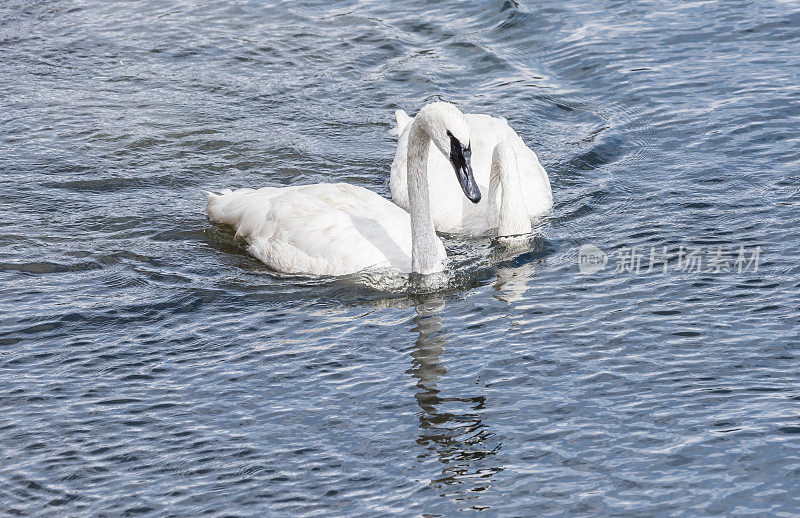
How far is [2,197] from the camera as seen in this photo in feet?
37.7

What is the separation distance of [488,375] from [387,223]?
2.71m

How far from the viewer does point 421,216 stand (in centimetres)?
968

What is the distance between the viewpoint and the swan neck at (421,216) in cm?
970

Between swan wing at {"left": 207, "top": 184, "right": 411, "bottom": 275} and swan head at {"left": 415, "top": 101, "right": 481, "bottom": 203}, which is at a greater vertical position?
swan head at {"left": 415, "top": 101, "right": 481, "bottom": 203}

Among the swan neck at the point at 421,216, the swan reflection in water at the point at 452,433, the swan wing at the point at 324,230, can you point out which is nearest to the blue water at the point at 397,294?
the swan reflection in water at the point at 452,433

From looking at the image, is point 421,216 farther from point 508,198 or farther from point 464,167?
point 508,198

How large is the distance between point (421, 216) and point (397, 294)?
0.72 m

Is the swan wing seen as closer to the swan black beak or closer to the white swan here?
the white swan

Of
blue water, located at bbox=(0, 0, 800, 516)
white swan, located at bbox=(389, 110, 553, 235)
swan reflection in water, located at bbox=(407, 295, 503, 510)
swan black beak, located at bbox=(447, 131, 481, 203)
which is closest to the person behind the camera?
swan reflection in water, located at bbox=(407, 295, 503, 510)

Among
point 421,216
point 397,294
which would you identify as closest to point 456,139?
point 421,216

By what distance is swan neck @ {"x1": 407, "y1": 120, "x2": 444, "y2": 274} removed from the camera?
970cm

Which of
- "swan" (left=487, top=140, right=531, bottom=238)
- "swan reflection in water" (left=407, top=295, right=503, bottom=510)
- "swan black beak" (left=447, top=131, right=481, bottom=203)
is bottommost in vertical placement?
"swan reflection in water" (left=407, top=295, right=503, bottom=510)

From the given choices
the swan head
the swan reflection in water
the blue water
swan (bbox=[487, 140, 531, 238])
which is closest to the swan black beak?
the swan head

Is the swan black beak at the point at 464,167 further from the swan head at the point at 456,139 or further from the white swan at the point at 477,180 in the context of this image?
the white swan at the point at 477,180
